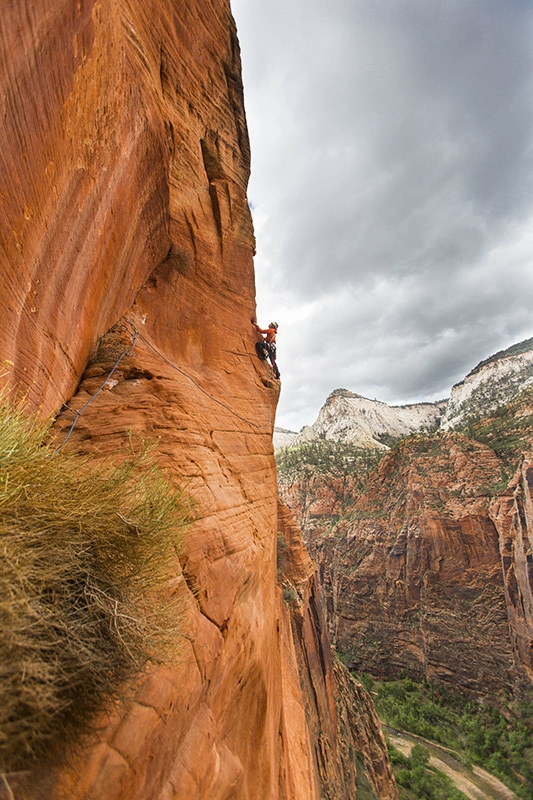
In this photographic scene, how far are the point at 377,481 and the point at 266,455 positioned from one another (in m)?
59.0

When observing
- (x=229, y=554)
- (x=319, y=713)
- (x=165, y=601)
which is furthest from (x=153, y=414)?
(x=319, y=713)

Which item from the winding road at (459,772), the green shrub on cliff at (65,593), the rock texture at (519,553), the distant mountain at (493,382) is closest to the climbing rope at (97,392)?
the green shrub on cliff at (65,593)

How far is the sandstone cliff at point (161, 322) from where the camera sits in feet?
9.93

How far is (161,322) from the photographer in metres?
7.02

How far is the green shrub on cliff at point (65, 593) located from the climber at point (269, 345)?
7.17 m

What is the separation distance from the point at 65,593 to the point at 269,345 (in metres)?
8.67

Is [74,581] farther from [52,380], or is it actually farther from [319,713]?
[319,713]

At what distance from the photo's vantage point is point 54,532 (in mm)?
2262

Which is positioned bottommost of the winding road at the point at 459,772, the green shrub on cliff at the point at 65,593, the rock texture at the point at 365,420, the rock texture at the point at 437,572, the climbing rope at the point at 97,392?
the winding road at the point at 459,772

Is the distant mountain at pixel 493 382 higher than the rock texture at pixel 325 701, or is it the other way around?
the distant mountain at pixel 493 382

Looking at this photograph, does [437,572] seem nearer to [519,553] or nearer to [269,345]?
[519,553]

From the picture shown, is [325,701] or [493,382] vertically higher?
[493,382]

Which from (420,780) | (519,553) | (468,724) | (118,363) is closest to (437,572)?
(519,553)

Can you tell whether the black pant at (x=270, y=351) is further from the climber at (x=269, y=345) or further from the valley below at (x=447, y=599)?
the valley below at (x=447, y=599)
